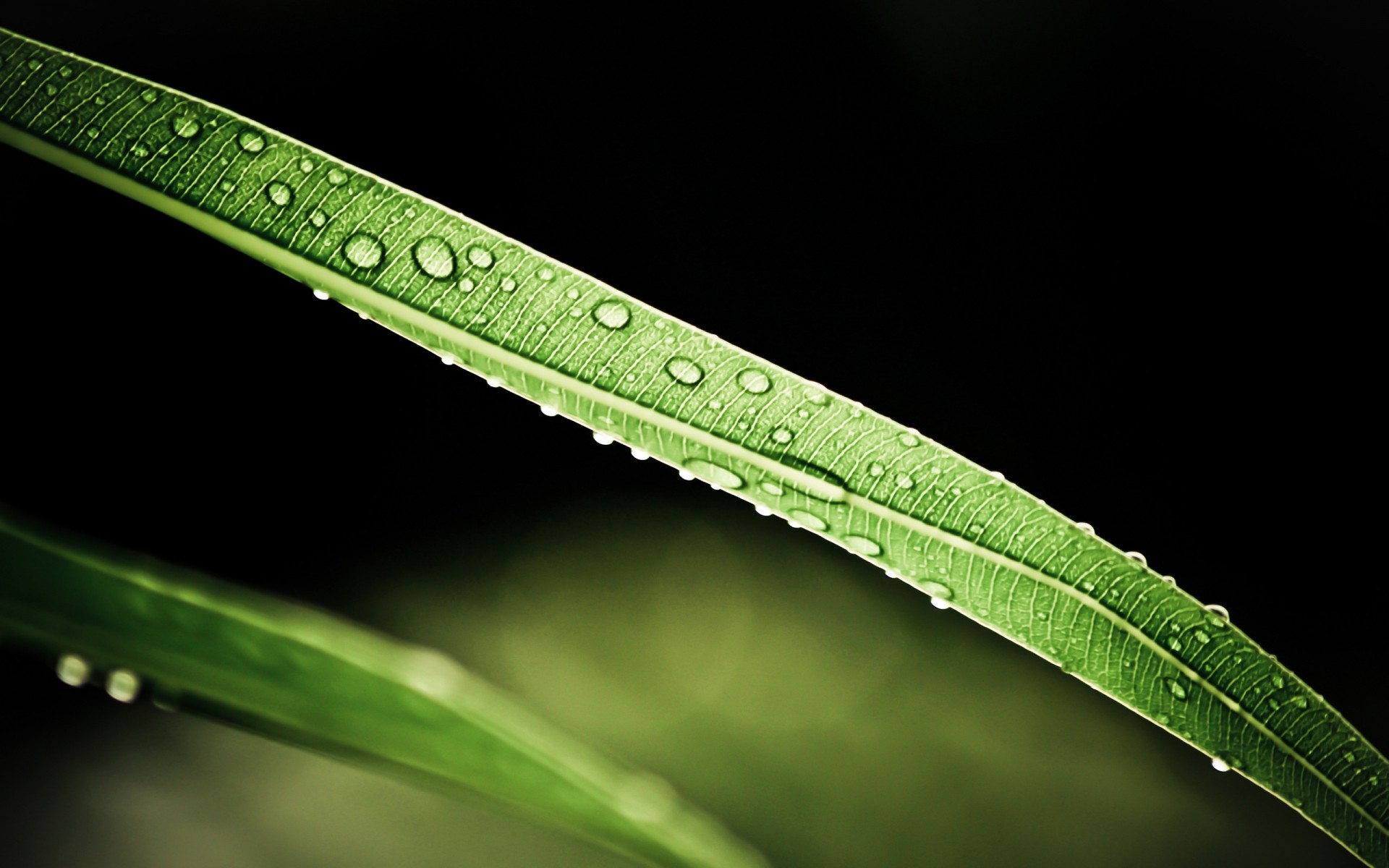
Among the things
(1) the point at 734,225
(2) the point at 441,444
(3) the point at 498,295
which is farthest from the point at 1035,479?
(3) the point at 498,295

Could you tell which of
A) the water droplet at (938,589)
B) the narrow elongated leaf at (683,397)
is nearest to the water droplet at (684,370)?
the narrow elongated leaf at (683,397)

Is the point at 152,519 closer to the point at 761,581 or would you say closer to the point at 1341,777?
the point at 761,581

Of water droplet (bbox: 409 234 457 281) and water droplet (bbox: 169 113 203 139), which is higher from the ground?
water droplet (bbox: 169 113 203 139)

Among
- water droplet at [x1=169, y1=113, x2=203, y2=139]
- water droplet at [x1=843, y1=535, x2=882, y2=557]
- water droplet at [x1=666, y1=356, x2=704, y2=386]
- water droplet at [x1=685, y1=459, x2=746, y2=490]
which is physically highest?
water droplet at [x1=169, y1=113, x2=203, y2=139]

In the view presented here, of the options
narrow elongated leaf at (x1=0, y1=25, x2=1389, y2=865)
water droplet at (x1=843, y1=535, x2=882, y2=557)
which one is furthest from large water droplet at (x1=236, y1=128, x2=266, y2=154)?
water droplet at (x1=843, y1=535, x2=882, y2=557)

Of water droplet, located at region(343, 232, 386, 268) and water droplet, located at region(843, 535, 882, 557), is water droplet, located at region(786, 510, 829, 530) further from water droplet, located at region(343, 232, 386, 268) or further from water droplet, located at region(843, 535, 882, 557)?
water droplet, located at region(343, 232, 386, 268)

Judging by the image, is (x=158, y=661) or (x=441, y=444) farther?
(x=441, y=444)

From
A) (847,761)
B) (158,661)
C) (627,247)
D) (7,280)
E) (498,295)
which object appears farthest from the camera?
(627,247)
